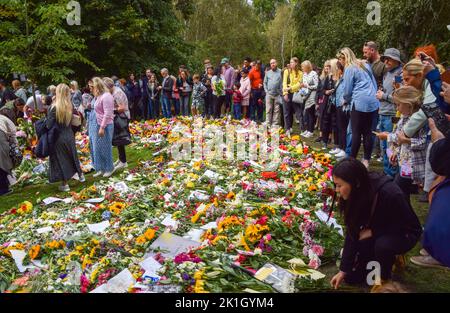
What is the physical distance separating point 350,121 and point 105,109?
477cm

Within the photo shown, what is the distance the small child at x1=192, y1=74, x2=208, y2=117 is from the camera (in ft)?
55.0

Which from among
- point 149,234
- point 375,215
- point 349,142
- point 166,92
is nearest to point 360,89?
point 349,142

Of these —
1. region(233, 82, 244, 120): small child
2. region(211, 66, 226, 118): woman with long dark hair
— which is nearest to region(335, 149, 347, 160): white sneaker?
region(233, 82, 244, 120): small child

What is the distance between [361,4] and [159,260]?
24.0 metres

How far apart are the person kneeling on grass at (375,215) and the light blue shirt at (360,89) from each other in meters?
3.91

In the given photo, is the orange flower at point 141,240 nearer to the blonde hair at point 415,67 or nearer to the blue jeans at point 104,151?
the blonde hair at point 415,67

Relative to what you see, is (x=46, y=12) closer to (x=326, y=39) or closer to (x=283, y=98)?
(x=283, y=98)

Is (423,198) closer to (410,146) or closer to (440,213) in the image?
(410,146)

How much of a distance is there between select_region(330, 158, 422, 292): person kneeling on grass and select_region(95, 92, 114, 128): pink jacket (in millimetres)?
6292

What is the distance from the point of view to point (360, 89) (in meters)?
7.78

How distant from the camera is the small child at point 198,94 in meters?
16.8

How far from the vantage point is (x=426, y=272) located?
180 inches

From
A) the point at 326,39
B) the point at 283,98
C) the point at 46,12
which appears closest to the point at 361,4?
the point at 326,39
